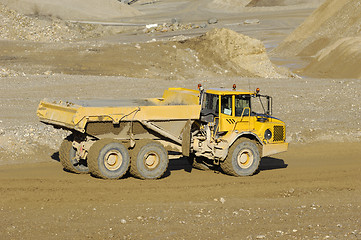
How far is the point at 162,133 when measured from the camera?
15703mm

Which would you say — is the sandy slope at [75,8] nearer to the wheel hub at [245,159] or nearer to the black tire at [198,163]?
the black tire at [198,163]

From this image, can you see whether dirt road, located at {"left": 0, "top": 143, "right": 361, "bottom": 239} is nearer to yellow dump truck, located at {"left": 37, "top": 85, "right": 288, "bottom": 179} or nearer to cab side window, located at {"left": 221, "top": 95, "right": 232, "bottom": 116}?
yellow dump truck, located at {"left": 37, "top": 85, "right": 288, "bottom": 179}

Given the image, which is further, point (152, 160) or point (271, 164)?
point (271, 164)

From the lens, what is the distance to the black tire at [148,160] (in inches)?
600

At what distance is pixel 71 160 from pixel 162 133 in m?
2.51

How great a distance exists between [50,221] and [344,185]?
7.86 metres

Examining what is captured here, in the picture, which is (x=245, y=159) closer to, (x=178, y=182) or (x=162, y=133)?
(x=178, y=182)

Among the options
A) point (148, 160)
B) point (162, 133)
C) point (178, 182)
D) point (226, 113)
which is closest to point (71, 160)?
point (148, 160)

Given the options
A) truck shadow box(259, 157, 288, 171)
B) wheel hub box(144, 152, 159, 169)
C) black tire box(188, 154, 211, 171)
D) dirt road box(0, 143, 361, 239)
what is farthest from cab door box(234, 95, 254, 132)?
wheel hub box(144, 152, 159, 169)

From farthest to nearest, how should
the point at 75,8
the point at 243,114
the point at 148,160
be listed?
the point at 75,8
the point at 243,114
the point at 148,160

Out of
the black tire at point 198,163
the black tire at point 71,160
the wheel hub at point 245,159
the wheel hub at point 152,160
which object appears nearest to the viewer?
the wheel hub at point 152,160

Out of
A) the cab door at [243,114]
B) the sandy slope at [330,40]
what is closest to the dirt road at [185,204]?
the cab door at [243,114]

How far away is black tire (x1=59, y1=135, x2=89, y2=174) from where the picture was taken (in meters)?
16.0

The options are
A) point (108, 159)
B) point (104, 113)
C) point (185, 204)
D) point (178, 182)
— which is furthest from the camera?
point (178, 182)
